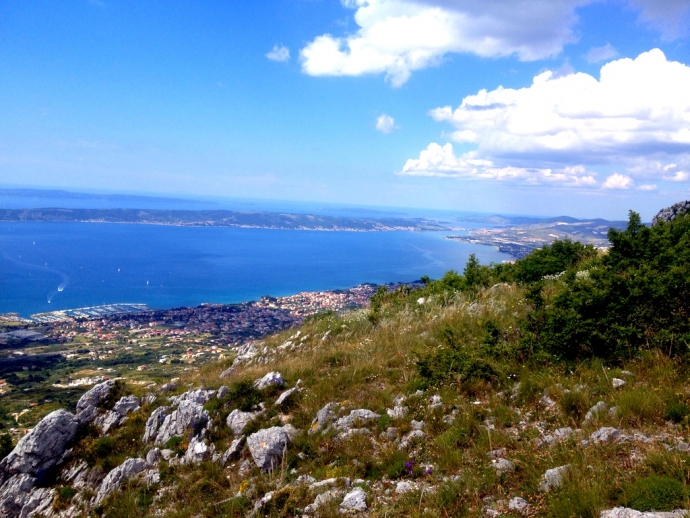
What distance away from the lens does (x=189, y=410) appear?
743 cm

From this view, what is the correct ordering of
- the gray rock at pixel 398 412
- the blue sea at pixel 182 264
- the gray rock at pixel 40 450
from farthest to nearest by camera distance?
the blue sea at pixel 182 264
the gray rock at pixel 40 450
the gray rock at pixel 398 412

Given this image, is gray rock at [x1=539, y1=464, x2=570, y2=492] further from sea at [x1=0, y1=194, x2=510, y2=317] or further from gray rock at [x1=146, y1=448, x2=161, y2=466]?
sea at [x1=0, y1=194, x2=510, y2=317]

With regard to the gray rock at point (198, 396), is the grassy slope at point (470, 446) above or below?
above

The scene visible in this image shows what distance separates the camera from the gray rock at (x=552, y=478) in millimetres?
3764

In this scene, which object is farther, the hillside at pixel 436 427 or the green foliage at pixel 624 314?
the green foliage at pixel 624 314

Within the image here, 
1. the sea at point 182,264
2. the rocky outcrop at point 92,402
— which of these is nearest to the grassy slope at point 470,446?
the rocky outcrop at point 92,402

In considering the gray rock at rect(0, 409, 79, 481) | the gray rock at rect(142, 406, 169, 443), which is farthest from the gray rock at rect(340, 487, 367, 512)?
the gray rock at rect(0, 409, 79, 481)

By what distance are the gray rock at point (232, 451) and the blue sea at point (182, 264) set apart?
210ft

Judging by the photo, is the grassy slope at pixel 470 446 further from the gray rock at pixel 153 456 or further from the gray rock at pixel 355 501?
the gray rock at pixel 153 456

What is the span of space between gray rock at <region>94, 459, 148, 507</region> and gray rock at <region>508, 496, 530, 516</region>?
5844 mm

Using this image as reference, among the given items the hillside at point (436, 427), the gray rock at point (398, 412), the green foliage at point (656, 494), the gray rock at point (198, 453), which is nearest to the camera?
the green foliage at point (656, 494)

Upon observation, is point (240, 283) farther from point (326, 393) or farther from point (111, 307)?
point (326, 393)

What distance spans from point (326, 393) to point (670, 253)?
6.52 m

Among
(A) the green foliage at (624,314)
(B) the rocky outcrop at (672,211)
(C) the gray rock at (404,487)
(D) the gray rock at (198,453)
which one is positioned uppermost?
(B) the rocky outcrop at (672,211)
